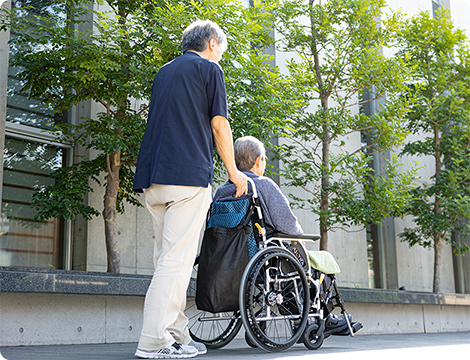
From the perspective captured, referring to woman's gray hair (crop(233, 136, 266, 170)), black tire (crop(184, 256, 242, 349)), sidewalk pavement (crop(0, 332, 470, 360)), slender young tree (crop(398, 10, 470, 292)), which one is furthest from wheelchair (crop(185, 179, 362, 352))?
slender young tree (crop(398, 10, 470, 292))

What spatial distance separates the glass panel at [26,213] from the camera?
666 cm

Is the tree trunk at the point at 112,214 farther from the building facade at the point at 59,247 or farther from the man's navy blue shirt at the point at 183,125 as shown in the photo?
the man's navy blue shirt at the point at 183,125

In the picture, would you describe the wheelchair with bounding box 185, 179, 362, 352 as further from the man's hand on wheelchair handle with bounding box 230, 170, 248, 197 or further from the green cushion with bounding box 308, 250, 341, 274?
the man's hand on wheelchair handle with bounding box 230, 170, 248, 197

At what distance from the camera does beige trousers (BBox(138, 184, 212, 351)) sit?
8.88ft

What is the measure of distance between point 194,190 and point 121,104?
3.29 meters

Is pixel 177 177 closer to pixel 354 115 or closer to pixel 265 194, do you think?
pixel 265 194

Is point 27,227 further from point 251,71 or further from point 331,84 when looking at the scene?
point 331,84

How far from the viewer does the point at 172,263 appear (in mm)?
2805

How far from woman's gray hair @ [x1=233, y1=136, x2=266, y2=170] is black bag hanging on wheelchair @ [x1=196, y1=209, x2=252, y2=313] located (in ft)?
1.96

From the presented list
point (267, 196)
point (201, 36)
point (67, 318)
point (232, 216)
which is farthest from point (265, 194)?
point (67, 318)

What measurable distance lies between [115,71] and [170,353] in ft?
12.1

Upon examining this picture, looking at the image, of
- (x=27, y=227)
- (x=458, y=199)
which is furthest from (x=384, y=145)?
(x=27, y=227)

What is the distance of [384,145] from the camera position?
8828mm

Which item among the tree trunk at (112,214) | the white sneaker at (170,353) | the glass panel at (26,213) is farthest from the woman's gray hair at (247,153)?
the glass panel at (26,213)
